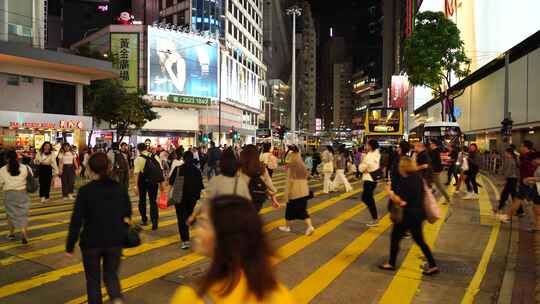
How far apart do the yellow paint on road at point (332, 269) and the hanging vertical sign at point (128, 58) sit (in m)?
42.8

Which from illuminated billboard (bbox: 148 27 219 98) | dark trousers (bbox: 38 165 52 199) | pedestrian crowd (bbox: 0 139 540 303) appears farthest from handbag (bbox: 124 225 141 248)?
illuminated billboard (bbox: 148 27 219 98)

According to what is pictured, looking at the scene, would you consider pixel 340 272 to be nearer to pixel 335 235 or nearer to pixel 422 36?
pixel 335 235

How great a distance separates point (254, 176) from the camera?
7656mm

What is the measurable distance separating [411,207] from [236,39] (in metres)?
61.9

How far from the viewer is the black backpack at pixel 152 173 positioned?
9328 mm

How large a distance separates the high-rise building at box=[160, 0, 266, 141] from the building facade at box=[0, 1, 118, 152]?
82.4ft

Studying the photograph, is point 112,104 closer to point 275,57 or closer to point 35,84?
point 35,84

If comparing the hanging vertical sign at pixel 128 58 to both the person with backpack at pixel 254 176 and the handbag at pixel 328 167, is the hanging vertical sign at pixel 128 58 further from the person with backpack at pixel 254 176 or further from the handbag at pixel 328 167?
the person with backpack at pixel 254 176

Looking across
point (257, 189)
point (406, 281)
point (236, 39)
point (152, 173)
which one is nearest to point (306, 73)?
point (236, 39)

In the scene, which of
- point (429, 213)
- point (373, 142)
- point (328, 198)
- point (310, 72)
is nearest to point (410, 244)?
point (429, 213)

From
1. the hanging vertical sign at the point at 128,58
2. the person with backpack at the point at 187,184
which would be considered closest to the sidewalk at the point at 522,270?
the person with backpack at the point at 187,184

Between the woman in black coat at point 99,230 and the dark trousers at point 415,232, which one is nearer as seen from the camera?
the woman in black coat at point 99,230

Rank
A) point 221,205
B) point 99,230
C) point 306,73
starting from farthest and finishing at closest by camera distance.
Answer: point 306,73 → point 99,230 → point 221,205

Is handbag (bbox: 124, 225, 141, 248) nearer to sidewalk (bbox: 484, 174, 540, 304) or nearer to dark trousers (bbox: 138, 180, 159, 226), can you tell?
sidewalk (bbox: 484, 174, 540, 304)
